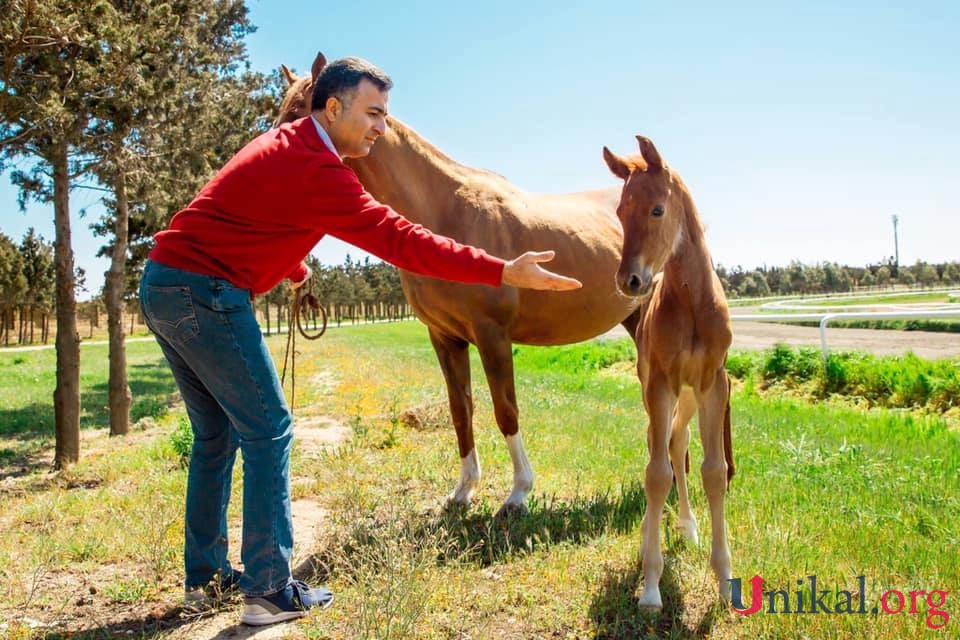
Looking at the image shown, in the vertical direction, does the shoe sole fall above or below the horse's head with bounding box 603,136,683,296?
below

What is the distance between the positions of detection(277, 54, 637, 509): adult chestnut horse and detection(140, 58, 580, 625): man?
4.25 ft

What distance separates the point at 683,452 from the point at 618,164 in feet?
6.36

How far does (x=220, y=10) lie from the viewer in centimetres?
1470

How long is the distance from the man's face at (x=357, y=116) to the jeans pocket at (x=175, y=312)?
3.45 ft

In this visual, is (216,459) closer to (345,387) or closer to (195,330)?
(195,330)

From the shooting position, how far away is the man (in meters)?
2.93

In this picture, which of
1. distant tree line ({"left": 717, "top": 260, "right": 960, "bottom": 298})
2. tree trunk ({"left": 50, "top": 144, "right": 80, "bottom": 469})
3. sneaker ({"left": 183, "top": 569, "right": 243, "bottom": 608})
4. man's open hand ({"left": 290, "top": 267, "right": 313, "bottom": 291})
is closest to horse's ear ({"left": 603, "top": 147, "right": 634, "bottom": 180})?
man's open hand ({"left": 290, "top": 267, "right": 313, "bottom": 291})

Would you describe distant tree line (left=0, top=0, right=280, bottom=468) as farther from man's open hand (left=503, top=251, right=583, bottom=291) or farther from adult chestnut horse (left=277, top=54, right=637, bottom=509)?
man's open hand (left=503, top=251, right=583, bottom=291)

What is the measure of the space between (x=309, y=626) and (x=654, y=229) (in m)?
2.57

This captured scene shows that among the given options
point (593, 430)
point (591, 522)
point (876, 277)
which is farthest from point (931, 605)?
point (876, 277)

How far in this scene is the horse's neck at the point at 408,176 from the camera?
185 inches

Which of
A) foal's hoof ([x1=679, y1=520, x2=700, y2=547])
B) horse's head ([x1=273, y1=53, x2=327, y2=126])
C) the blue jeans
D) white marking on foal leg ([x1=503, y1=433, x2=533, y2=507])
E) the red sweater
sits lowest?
foal's hoof ([x1=679, y1=520, x2=700, y2=547])

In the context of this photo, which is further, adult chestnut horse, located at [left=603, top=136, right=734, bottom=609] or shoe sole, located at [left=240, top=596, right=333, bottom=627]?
adult chestnut horse, located at [left=603, top=136, right=734, bottom=609]

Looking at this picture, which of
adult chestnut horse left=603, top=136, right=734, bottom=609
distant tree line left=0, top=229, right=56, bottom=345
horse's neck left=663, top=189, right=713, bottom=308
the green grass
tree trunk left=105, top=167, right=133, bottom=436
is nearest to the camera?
adult chestnut horse left=603, top=136, right=734, bottom=609
